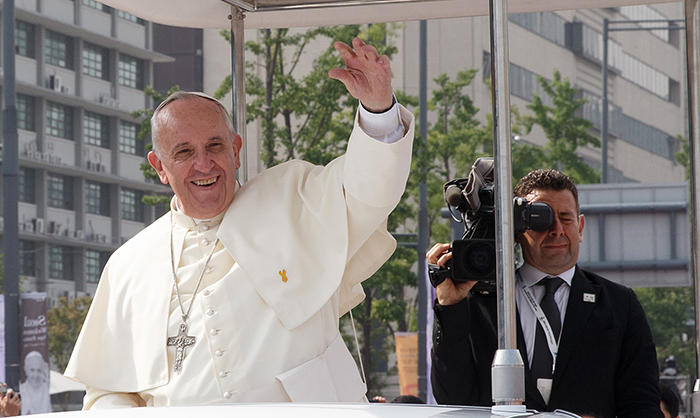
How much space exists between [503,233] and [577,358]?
1.40m

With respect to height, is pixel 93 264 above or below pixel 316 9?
below

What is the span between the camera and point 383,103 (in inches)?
115

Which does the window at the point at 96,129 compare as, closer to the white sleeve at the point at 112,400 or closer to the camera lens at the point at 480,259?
the white sleeve at the point at 112,400

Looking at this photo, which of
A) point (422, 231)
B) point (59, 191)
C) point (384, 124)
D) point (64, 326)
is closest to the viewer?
point (384, 124)

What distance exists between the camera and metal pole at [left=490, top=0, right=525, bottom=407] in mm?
2096

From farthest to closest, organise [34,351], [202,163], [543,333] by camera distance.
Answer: [34,351] < [543,333] < [202,163]

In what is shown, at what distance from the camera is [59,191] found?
26.2 meters

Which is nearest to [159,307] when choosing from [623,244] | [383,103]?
[383,103]

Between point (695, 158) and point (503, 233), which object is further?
point (695, 158)

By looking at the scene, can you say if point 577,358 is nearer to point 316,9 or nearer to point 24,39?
point 316,9

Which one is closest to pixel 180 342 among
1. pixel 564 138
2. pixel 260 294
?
pixel 260 294

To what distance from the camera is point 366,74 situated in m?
2.82

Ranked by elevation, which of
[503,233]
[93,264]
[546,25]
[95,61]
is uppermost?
[546,25]

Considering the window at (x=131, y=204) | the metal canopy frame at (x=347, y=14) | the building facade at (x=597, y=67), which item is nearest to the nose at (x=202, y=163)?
the metal canopy frame at (x=347, y=14)
